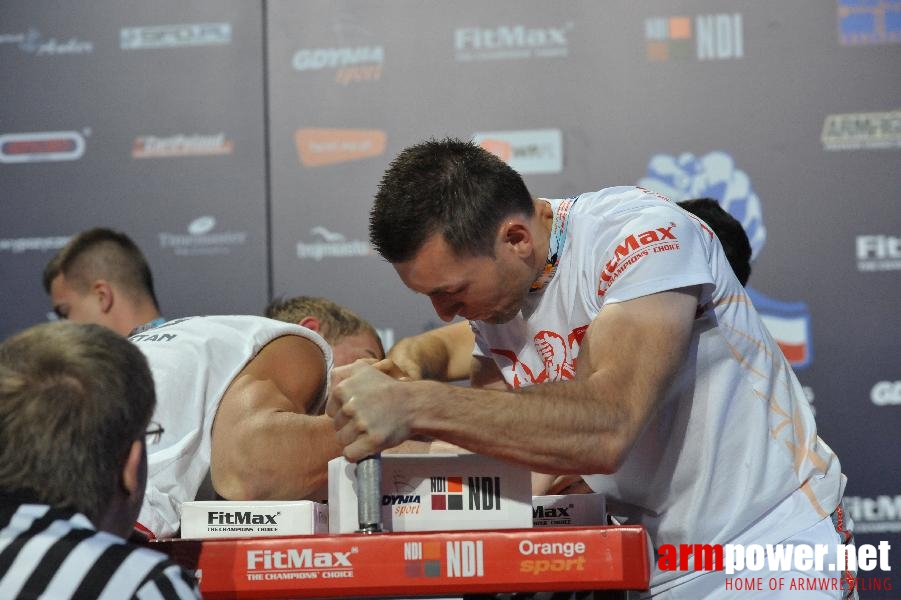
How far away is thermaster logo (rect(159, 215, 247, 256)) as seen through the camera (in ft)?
13.9

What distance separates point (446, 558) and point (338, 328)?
1.46 meters

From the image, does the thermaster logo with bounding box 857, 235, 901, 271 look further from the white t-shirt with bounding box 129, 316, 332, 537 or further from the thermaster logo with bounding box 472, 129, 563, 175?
the white t-shirt with bounding box 129, 316, 332, 537

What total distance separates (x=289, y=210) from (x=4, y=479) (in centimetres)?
297

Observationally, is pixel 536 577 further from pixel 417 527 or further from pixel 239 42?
pixel 239 42

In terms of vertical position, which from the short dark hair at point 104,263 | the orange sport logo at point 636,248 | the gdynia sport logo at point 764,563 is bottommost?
the gdynia sport logo at point 764,563

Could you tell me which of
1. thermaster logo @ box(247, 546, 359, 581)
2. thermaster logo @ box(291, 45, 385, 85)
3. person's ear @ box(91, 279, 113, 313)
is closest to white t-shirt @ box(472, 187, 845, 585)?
thermaster logo @ box(247, 546, 359, 581)

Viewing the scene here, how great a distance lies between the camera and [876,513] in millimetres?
3906

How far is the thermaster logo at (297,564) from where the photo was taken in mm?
1475

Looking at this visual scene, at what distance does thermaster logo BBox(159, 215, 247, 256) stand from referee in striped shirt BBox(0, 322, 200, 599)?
9.50 feet

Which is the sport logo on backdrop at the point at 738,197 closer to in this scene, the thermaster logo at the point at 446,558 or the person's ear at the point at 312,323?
the person's ear at the point at 312,323

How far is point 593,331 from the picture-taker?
1.74 meters

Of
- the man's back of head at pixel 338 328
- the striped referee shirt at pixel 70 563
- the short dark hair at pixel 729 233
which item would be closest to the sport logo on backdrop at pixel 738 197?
the short dark hair at pixel 729 233

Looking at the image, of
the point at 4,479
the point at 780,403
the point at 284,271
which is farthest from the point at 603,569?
the point at 284,271

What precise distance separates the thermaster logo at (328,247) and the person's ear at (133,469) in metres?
2.81
